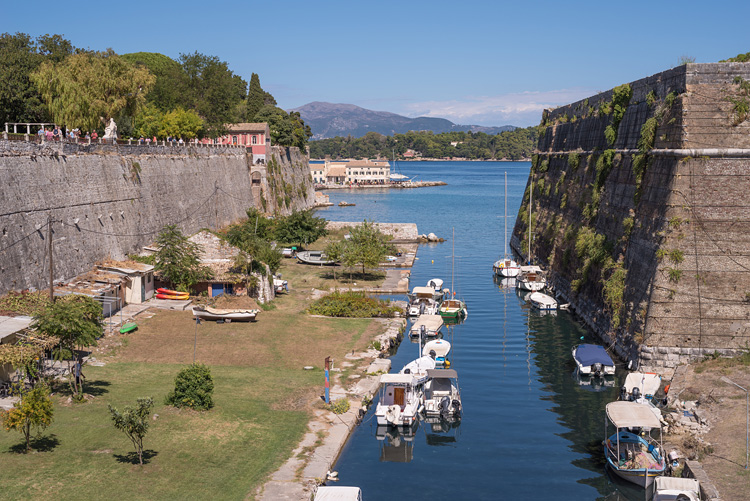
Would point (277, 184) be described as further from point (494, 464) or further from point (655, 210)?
point (494, 464)

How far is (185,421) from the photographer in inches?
907

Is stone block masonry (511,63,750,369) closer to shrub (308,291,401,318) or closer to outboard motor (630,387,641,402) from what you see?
outboard motor (630,387,641,402)

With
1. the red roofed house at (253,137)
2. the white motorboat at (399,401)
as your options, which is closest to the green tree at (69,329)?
the white motorboat at (399,401)

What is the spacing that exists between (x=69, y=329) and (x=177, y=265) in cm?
1660

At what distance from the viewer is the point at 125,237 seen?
44.4m

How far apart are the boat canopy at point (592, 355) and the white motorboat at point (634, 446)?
7.50 metres

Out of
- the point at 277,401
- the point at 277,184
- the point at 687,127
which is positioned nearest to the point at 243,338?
the point at 277,401

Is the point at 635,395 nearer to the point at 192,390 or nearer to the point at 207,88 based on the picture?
the point at 192,390

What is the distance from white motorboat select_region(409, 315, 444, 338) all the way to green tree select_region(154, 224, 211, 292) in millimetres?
12145

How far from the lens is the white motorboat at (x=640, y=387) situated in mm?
26875

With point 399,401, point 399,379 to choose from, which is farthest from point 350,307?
point 399,401

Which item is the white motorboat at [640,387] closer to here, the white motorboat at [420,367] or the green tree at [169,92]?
the white motorboat at [420,367]

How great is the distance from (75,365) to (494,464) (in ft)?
46.5

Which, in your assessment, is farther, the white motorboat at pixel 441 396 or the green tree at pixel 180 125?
the green tree at pixel 180 125
